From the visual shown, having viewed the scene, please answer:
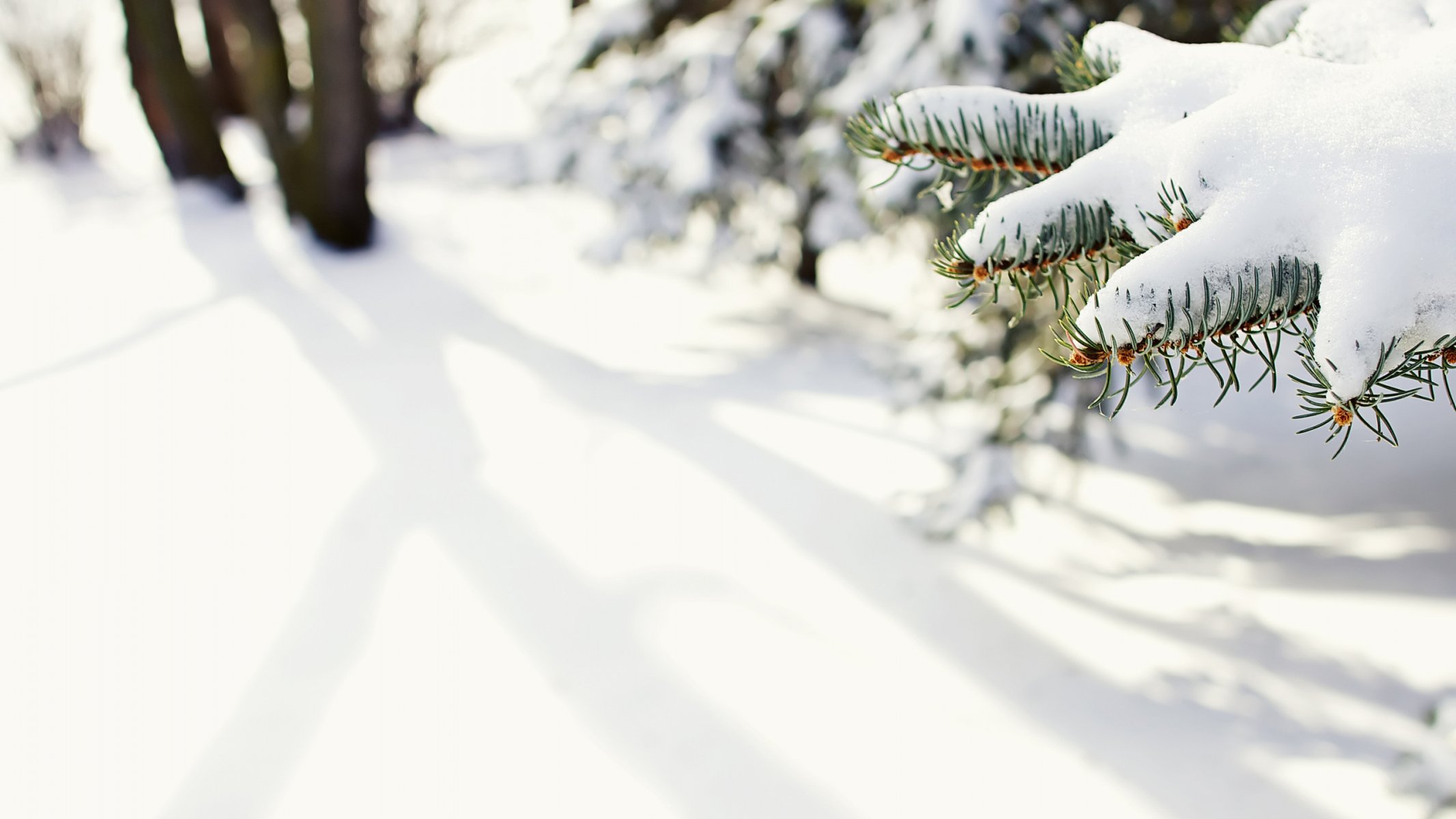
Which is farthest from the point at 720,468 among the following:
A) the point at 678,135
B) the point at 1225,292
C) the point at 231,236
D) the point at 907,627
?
the point at 231,236

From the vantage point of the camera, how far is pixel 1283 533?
2.51 meters

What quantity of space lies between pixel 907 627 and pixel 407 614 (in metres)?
1.40

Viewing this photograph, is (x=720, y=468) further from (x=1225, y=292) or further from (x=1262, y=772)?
(x=1225, y=292)

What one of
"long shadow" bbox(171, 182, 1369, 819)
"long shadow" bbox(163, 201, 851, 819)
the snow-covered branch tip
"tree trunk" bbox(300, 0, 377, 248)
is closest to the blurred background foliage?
"tree trunk" bbox(300, 0, 377, 248)

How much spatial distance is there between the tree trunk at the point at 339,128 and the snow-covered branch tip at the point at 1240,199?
4366 millimetres

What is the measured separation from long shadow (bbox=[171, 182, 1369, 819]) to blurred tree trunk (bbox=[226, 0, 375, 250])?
1683mm

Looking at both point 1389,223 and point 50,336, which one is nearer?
point 1389,223

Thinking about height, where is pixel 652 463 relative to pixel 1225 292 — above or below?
below

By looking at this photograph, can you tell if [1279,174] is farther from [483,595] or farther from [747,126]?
[747,126]

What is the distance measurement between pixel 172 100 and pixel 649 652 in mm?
6350

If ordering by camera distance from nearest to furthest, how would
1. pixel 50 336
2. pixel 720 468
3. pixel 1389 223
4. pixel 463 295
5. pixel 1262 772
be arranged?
pixel 1389 223
pixel 1262 772
pixel 720 468
pixel 50 336
pixel 463 295

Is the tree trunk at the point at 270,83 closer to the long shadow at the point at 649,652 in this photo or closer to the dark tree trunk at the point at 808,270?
the long shadow at the point at 649,652

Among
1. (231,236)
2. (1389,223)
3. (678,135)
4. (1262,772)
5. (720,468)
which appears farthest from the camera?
(231,236)

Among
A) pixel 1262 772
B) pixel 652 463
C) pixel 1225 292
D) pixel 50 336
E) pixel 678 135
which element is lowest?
pixel 50 336
